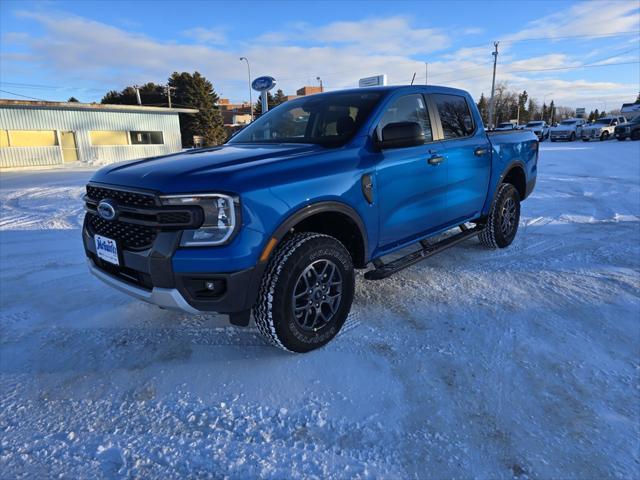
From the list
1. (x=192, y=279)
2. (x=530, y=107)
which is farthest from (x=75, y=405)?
(x=530, y=107)

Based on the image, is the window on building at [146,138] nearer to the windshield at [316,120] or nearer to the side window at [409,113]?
the windshield at [316,120]

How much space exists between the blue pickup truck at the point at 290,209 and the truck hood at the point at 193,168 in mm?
11

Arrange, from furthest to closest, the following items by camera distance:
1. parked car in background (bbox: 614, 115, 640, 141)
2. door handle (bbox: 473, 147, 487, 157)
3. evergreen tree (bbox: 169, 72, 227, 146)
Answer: evergreen tree (bbox: 169, 72, 227, 146), parked car in background (bbox: 614, 115, 640, 141), door handle (bbox: 473, 147, 487, 157)

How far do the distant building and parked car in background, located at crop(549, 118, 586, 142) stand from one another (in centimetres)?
2740

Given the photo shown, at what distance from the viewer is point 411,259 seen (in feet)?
11.8

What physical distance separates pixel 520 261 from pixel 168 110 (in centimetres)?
2701

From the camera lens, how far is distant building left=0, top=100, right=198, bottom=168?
824 inches

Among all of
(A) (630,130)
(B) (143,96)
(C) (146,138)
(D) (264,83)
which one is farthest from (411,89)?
(B) (143,96)

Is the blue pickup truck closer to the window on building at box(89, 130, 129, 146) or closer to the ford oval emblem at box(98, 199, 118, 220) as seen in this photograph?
the ford oval emblem at box(98, 199, 118, 220)

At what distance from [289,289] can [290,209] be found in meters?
0.49

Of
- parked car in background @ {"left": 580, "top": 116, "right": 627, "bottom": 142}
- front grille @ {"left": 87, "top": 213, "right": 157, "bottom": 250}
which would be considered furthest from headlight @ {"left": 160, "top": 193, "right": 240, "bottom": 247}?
parked car in background @ {"left": 580, "top": 116, "right": 627, "bottom": 142}

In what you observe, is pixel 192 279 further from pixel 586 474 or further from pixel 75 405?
pixel 586 474

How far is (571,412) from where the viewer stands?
2.18 meters

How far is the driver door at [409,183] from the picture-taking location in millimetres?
3148
